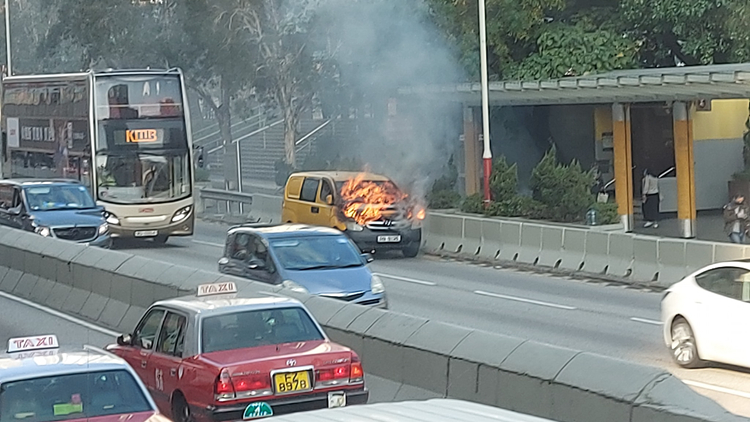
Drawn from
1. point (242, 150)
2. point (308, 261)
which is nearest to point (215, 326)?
point (308, 261)

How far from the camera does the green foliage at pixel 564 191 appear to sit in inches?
1076

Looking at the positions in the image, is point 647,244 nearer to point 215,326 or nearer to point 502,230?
point 502,230

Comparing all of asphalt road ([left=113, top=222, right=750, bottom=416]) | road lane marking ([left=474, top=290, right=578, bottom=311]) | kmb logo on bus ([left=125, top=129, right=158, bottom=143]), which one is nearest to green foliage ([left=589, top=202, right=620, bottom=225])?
asphalt road ([left=113, top=222, right=750, bottom=416])

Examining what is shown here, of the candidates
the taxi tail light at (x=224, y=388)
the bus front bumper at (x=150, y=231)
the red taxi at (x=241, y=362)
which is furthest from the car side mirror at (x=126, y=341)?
the bus front bumper at (x=150, y=231)

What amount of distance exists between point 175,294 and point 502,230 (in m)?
12.0

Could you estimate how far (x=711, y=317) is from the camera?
14.1 meters

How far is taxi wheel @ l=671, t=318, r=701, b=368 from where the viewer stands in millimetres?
14406

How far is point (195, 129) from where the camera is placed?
72438 mm

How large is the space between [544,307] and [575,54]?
56.8ft

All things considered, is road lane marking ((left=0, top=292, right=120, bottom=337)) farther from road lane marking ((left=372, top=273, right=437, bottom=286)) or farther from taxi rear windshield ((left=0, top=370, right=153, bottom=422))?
taxi rear windshield ((left=0, top=370, right=153, bottom=422))

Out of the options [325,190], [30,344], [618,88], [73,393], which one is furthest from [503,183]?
[73,393]

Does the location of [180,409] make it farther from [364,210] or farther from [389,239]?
[389,239]

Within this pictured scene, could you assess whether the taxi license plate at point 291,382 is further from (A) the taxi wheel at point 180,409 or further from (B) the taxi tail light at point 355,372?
(A) the taxi wheel at point 180,409

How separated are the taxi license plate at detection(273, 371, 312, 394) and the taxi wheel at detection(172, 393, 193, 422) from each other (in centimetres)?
91
